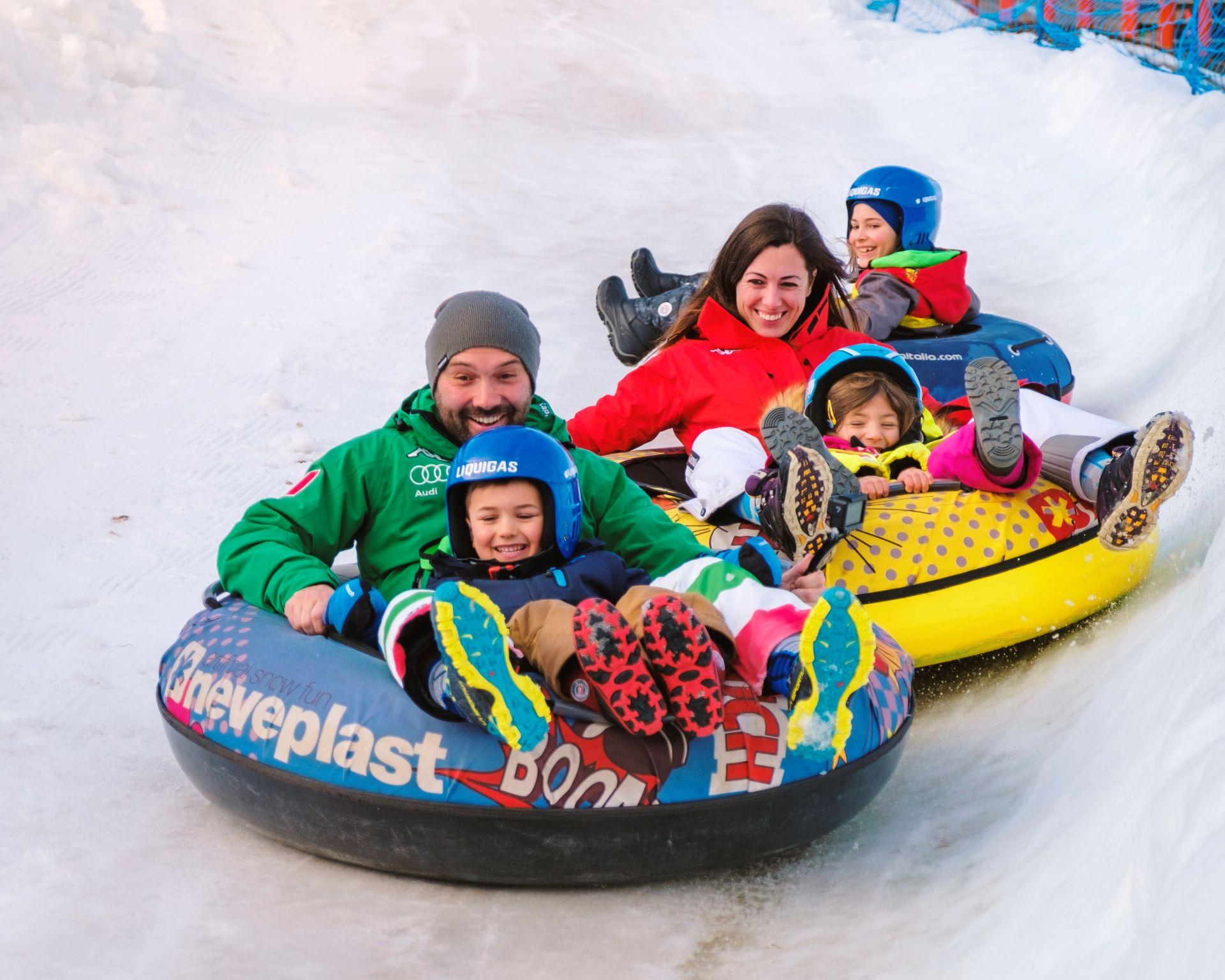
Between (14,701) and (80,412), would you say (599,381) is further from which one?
(14,701)

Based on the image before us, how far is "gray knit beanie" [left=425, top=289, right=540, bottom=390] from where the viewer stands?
10.6 feet

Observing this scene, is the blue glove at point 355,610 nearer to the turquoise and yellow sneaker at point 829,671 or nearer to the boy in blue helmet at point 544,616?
the boy in blue helmet at point 544,616

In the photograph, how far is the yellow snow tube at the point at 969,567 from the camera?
11.3 ft

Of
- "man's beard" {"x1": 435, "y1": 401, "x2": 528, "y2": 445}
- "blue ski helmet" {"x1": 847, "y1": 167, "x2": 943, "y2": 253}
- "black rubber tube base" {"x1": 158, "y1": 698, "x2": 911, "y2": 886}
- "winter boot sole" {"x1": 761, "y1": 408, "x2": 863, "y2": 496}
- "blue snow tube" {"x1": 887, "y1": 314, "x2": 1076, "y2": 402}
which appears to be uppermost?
"blue ski helmet" {"x1": 847, "y1": 167, "x2": 943, "y2": 253}

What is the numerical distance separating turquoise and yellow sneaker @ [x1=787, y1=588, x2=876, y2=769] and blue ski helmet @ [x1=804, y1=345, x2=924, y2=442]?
58.1 inches

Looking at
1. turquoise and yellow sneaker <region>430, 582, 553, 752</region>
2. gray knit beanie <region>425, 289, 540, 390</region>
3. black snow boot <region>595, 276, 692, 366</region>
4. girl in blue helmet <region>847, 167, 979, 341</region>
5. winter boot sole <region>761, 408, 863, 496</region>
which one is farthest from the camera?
black snow boot <region>595, 276, 692, 366</region>

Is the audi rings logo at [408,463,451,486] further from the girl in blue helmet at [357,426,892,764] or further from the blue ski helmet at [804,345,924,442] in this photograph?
the blue ski helmet at [804,345,924,442]

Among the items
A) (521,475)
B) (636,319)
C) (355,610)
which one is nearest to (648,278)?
(636,319)

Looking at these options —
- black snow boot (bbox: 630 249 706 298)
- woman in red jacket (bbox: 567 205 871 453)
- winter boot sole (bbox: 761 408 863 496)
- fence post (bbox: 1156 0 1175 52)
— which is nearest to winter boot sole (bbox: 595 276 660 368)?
black snow boot (bbox: 630 249 706 298)

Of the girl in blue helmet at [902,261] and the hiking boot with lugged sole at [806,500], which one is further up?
the girl in blue helmet at [902,261]

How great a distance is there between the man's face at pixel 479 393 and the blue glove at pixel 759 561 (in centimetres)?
60

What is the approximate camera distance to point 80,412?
5637 mm

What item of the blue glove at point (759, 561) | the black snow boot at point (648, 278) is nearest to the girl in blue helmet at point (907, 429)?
Answer: the blue glove at point (759, 561)

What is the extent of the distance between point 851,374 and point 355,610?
1692 mm
